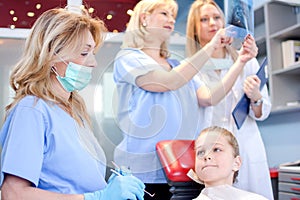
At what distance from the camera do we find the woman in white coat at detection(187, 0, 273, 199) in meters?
1.79

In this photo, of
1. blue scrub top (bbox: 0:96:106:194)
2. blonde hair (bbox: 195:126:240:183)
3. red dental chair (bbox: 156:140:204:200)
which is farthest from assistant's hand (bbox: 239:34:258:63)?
blue scrub top (bbox: 0:96:106:194)

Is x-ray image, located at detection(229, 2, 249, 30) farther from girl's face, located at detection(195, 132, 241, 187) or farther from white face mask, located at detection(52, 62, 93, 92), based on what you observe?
white face mask, located at detection(52, 62, 93, 92)

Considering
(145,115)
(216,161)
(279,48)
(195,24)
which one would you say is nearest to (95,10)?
(195,24)

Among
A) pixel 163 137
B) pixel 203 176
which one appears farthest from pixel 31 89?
pixel 203 176

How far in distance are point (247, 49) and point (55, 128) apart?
1023 mm

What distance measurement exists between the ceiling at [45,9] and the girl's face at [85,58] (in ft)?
0.94

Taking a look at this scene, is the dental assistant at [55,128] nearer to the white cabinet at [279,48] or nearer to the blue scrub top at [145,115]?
the blue scrub top at [145,115]

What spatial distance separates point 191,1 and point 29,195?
4.36 ft

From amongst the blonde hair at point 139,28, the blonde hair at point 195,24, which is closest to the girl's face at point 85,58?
the blonde hair at point 139,28

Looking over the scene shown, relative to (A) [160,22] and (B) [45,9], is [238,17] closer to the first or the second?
(A) [160,22]

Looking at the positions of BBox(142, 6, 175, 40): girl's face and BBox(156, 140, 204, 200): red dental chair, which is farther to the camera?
BBox(156, 140, 204, 200): red dental chair

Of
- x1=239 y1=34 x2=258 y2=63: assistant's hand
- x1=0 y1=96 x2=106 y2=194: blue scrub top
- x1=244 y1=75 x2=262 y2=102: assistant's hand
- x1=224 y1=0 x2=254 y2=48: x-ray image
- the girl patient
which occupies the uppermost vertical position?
x1=224 y1=0 x2=254 y2=48: x-ray image

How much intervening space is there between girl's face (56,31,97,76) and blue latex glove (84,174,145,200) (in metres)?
0.36

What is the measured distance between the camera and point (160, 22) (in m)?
1.55
